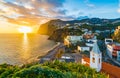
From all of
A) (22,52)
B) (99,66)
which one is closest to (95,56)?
(99,66)

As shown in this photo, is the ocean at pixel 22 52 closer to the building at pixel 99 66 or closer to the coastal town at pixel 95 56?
the coastal town at pixel 95 56

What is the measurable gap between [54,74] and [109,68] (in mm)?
10561

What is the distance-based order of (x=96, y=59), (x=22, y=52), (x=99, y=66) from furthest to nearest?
Answer: (x=22, y=52), (x=96, y=59), (x=99, y=66)

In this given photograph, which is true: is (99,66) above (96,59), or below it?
below

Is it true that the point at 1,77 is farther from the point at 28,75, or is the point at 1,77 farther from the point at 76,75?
the point at 76,75

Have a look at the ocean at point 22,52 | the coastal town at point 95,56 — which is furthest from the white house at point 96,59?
the ocean at point 22,52

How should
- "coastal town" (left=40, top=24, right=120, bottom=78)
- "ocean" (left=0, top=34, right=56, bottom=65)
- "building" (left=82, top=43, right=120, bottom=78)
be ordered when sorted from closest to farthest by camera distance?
1. "building" (left=82, top=43, right=120, bottom=78)
2. "coastal town" (left=40, top=24, right=120, bottom=78)
3. "ocean" (left=0, top=34, right=56, bottom=65)

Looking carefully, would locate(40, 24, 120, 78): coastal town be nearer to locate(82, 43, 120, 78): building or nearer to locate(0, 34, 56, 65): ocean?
locate(82, 43, 120, 78): building

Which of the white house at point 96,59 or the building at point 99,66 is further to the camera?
the white house at point 96,59

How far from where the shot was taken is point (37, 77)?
912 centimetres

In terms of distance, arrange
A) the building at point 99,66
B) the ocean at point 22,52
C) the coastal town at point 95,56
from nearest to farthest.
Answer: the building at point 99,66 < the coastal town at point 95,56 < the ocean at point 22,52

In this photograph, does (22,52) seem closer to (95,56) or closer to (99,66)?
(95,56)

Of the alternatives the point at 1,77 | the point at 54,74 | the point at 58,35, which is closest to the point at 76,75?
the point at 54,74

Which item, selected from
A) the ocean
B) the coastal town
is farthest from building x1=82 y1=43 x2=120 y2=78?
the ocean
